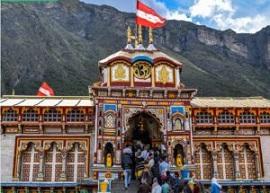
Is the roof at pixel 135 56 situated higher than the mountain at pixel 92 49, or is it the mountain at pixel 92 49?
the mountain at pixel 92 49

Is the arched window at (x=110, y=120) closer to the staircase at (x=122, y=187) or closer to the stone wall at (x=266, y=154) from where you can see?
the staircase at (x=122, y=187)

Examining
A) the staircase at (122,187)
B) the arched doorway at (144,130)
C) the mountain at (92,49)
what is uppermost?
the mountain at (92,49)

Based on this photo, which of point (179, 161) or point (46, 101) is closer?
point (179, 161)

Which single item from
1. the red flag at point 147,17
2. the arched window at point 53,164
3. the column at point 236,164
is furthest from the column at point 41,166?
the column at point 236,164

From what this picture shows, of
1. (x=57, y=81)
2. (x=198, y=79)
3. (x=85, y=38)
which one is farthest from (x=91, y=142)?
(x=85, y=38)

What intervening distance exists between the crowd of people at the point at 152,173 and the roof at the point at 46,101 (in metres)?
5.82

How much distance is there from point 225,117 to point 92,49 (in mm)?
85349

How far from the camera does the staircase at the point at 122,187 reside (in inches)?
997

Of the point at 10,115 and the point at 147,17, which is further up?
the point at 147,17

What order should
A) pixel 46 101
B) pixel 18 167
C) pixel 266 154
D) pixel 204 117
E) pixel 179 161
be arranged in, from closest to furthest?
pixel 179 161
pixel 18 167
pixel 266 154
pixel 204 117
pixel 46 101

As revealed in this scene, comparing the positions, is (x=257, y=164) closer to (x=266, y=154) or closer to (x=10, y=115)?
(x=266, y=154)

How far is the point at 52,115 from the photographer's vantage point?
30.8 meters

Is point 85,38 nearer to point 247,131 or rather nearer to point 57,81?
point 57,81

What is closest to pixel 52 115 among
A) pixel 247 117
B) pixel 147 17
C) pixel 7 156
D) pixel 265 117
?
pixel 7 156
